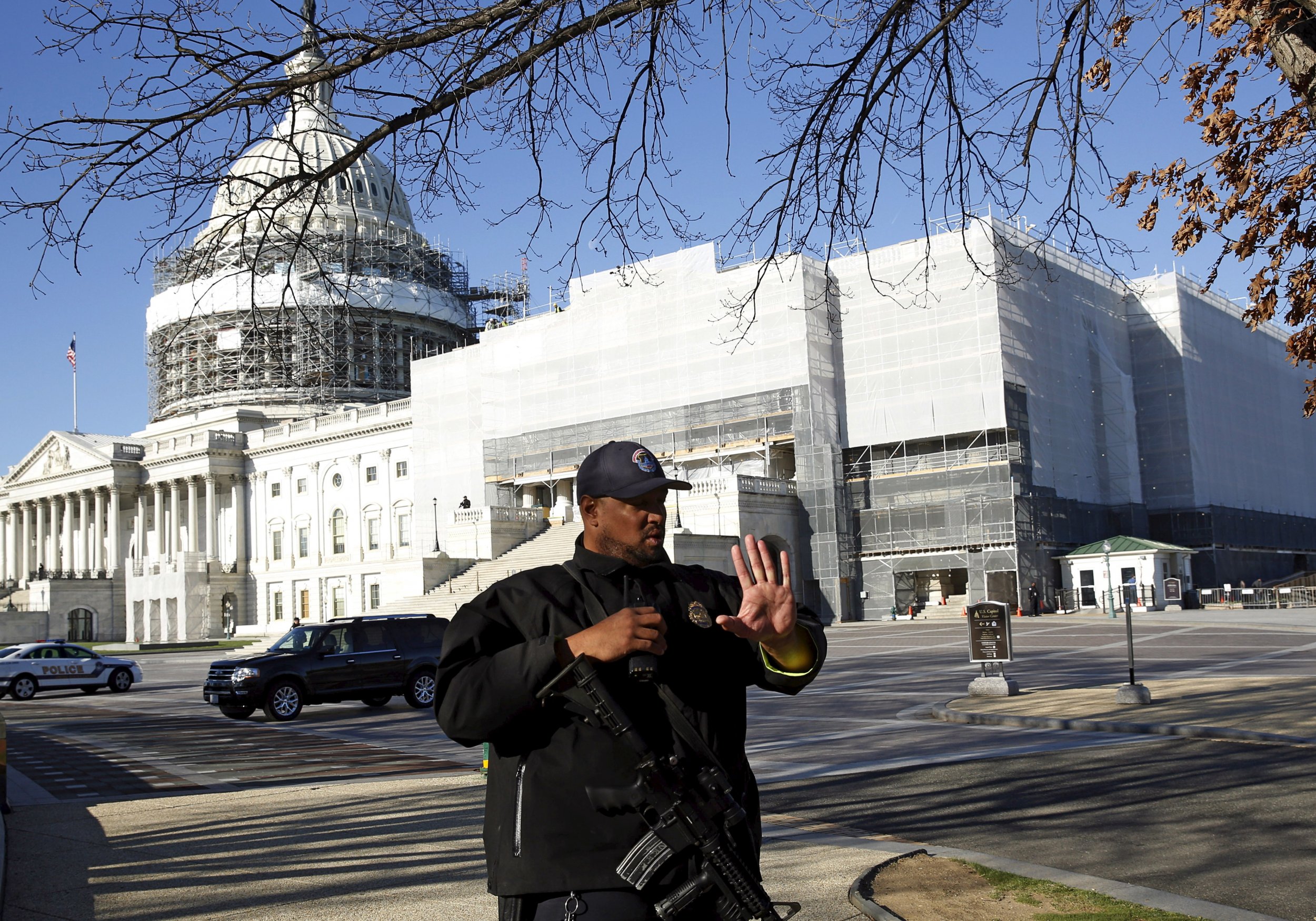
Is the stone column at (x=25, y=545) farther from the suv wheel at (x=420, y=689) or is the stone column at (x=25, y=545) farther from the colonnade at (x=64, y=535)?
the suv wheel at (x=420, y=689)

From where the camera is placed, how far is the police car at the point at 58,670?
3294 cm

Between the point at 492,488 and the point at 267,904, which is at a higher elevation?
the point at 492,488

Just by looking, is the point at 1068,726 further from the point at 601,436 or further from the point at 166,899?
the point at 601,436

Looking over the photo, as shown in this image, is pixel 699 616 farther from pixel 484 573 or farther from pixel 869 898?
pixel 484 573

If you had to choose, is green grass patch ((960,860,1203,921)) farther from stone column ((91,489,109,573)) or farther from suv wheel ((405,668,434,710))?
stone column ((91,489,109,573))

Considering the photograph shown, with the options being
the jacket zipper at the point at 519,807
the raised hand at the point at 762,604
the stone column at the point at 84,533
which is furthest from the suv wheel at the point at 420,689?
the stone column at the point at 84,533

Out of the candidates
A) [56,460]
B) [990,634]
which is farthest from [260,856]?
[56,460]

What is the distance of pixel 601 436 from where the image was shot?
65062mm

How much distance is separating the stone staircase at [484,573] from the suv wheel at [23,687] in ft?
69.2

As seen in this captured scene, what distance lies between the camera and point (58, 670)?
3353cm

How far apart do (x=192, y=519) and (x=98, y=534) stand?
1025cm

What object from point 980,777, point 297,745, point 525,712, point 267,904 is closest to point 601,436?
point 297,745

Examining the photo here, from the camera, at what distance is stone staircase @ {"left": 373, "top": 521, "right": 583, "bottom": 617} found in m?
54.7

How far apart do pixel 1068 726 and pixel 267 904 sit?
35.8ft
